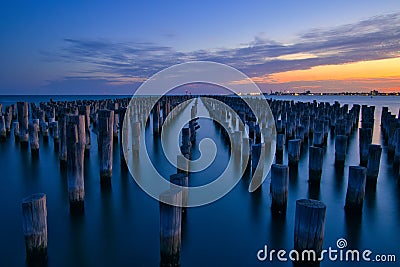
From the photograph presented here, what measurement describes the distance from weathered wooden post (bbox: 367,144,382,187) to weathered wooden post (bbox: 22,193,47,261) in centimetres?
708

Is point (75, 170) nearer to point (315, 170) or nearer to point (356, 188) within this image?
point (356, 188)

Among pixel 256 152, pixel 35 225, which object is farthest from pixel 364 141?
pixel 35 225

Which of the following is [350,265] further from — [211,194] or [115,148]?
[115,148]

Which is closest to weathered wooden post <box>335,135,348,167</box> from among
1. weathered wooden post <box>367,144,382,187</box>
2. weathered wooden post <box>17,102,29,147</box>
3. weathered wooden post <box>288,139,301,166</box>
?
weathered wooden post <box>288,139,301,166</box>

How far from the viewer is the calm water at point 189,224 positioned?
190 inches

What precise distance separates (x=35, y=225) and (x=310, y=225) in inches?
147

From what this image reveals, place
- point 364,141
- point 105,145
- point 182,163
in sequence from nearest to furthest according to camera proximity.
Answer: point 182,163 < point 105,145 < point 364,141

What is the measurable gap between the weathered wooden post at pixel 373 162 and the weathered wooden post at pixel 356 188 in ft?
5.73

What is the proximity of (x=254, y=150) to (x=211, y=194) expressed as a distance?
1596 mm

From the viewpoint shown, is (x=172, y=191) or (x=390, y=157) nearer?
(x=172, y=191)

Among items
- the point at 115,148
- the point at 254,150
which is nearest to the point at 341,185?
the point at 254,150

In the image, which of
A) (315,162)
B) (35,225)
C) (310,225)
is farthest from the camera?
(315,162)

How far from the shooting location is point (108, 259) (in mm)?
4746

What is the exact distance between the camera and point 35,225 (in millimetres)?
4090
